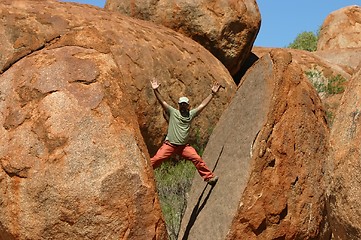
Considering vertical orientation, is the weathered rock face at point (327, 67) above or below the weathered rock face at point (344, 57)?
below

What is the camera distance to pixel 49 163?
579 centimetres

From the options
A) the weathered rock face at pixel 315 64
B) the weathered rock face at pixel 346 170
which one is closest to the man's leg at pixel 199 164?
the weathered rock face at pixel 346 170

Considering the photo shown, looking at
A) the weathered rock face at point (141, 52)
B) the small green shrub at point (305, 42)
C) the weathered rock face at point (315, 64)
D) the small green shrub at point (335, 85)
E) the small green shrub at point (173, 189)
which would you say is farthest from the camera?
the small green shrub at point (305, 42)

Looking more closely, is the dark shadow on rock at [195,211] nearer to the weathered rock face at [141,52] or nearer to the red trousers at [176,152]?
the red trousers at [176,152]

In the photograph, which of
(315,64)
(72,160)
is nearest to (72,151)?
(72,160)

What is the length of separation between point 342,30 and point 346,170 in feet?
61.4

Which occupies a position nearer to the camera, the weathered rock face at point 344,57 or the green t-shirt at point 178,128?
the green t-shirt at point 178,128

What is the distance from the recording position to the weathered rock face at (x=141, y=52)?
995 centimetres

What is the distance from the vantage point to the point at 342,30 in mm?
22766

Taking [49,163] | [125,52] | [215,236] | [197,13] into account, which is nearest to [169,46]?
[125,52]

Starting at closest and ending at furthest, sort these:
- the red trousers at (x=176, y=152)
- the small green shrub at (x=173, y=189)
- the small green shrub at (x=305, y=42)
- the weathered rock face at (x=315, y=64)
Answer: the red trousers at (x=176, y=152) → the small green shrub at (x=173, y=189) → the weathered rock face at (x=315, y=64) → the small green shrub at (x=305, y=42)

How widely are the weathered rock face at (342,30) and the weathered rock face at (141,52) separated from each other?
10955 millimetres

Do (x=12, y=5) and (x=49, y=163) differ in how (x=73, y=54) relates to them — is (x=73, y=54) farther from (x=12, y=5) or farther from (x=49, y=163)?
(x=12, y=5)

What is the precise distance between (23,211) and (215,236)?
1959 mm
